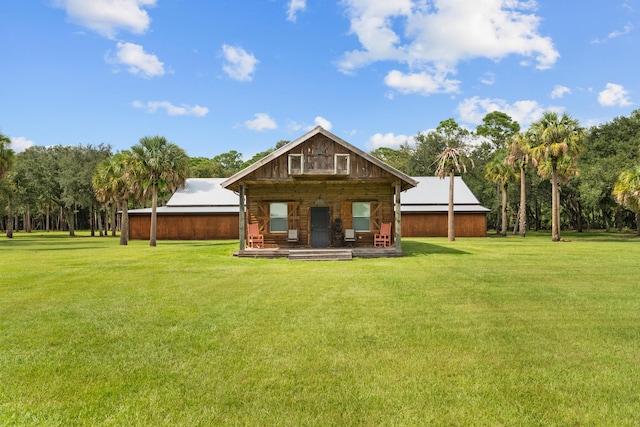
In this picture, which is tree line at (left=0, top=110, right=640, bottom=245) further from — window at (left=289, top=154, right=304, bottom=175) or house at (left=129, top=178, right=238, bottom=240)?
window at (left=289, top=154, right=304, bottom=175)

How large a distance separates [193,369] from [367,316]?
11.3 feet

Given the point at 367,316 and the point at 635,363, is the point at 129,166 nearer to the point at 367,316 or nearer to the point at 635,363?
the point at 367,316

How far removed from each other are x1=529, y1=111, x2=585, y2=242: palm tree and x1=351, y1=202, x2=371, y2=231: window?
18.0 meters

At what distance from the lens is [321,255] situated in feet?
57.6

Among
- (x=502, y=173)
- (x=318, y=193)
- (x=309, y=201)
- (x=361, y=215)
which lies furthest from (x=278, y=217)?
(x=502, y=173)

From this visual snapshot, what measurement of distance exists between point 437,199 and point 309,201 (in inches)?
797

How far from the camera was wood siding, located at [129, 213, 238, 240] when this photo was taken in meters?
35.9

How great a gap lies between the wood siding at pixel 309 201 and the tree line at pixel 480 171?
424 inches

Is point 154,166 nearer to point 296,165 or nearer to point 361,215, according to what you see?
point 296,165

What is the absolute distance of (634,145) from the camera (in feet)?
148

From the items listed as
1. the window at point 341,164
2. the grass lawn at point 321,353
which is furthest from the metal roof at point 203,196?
the grass lawn at point 321,353

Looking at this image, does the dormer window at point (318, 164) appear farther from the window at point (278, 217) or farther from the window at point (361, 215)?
the window at point (361, 215)

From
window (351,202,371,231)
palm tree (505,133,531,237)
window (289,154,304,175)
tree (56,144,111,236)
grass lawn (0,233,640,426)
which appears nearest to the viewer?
grass lawn (0,233,640,426)

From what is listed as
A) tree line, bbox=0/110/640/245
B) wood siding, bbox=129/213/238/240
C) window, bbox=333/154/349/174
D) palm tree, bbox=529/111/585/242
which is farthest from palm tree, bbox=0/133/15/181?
palm tree, bbox=529/111/585/242
